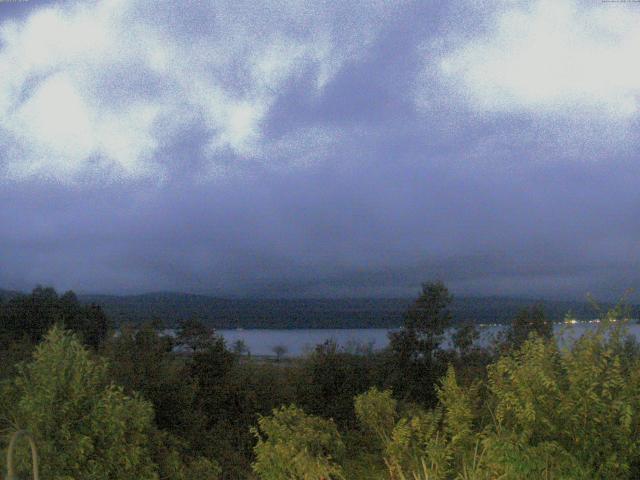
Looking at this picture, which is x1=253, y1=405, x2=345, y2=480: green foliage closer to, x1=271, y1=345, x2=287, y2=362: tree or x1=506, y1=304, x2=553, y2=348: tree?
x1=271, y1=345, x2=287, y2=362: tree

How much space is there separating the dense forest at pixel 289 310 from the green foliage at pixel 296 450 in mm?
5837

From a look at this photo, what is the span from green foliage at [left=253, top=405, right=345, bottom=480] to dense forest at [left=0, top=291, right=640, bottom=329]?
584 cm

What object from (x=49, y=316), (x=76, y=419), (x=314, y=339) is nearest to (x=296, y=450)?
(x=76, y=419)

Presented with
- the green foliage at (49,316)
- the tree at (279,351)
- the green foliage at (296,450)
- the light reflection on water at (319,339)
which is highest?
the green foliage at (49,316)

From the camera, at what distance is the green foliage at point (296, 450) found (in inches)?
270

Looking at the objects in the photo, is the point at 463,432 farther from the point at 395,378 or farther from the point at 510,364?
the point at 395,378

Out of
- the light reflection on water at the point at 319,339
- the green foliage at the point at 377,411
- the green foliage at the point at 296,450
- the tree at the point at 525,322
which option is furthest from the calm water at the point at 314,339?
the green foliage at the point at 296,450

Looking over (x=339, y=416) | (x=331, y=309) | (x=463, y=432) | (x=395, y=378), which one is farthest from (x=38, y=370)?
(x=331, y=309)

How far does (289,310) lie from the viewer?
73.3 ft

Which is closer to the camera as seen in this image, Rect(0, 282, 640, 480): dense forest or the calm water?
Rect(0, 282, 640, 480): dense forest

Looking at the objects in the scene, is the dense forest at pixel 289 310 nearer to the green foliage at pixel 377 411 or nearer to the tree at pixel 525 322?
the tree at pixel 525 322

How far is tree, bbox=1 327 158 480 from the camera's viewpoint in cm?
655

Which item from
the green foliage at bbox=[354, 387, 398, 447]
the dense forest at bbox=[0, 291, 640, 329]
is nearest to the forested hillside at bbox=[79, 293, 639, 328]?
the dense forest at bbox=[0, 291, 640, 329]

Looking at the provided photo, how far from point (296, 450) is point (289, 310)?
50.1ft
